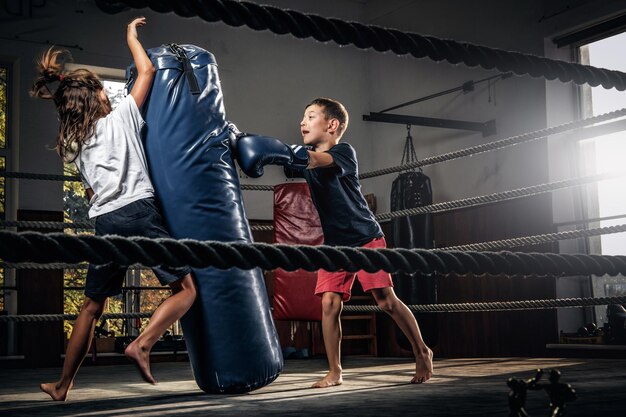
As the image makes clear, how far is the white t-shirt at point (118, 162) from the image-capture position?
1.92 meters

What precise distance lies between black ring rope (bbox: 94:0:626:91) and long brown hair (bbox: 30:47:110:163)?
3.49 feet

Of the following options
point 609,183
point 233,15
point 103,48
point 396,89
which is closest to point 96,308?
point 233,15

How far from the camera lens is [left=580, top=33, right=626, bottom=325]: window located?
15.8 feet

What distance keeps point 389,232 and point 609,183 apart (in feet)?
6.97

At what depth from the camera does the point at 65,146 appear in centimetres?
199

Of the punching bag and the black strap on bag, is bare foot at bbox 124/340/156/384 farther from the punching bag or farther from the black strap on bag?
the punching bag

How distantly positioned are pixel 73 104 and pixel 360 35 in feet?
3.89

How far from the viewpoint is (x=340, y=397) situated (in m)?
1.87

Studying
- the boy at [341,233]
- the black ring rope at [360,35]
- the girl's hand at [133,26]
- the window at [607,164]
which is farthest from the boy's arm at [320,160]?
the window at [607,164]

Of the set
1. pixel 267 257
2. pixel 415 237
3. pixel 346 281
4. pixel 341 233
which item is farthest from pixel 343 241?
pixel 415 237

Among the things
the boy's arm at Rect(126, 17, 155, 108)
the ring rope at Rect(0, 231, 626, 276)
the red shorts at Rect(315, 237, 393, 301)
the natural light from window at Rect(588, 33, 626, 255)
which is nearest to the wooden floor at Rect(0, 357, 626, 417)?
the red shorts at Rect(315, 237, 393, 301)

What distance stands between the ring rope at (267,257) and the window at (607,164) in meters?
4.00

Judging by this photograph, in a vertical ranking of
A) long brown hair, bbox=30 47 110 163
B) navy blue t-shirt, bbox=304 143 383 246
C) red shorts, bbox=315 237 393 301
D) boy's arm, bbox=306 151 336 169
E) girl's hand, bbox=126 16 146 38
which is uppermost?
girl's hand, bbox=126 16 146 38

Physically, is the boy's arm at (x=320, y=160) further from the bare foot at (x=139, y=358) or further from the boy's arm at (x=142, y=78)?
the bare foot at (x=139, y=358)
